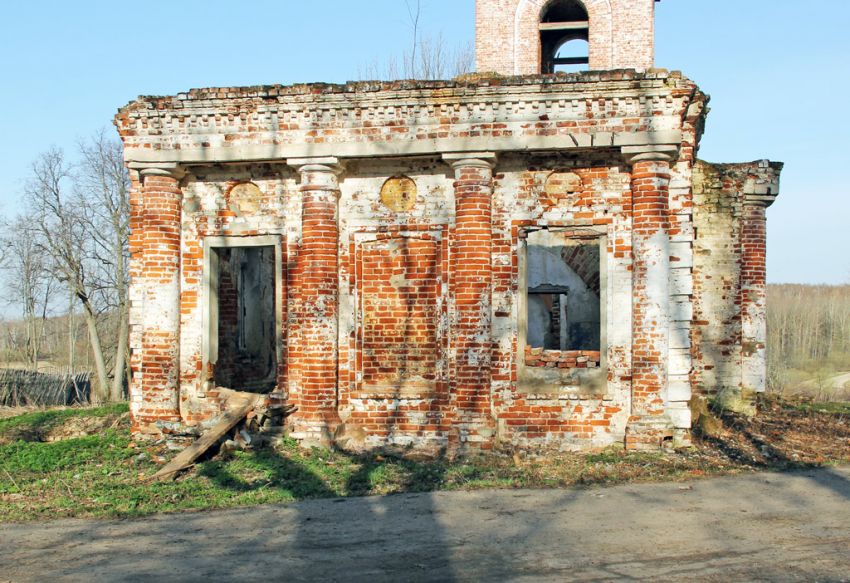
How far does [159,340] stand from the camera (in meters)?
11.1

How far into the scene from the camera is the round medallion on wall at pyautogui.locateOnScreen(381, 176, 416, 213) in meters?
11.0

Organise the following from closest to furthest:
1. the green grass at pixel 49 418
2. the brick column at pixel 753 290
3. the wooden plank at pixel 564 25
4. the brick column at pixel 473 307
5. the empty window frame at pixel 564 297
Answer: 1. the brick column at pixel 473 307
2. the green grass at pixel 49 418
3. the brick column at pixel 753 290
4. the wooden plank at pixel 564 25
5. the empty window frame at pixel 564 297

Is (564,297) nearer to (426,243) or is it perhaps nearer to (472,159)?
(426,243)

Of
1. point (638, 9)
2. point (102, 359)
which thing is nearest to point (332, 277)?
point (638, 9)

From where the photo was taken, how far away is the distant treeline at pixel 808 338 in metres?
37.0

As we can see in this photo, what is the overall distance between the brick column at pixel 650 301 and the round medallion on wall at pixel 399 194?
292 centimetres

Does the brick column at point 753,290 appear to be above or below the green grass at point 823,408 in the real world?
above

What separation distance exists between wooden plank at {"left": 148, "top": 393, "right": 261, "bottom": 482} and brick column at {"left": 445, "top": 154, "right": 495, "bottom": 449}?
2.83 meters

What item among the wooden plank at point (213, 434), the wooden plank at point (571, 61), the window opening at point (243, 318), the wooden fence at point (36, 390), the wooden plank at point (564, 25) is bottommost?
the wooden fence at point (36, 390)

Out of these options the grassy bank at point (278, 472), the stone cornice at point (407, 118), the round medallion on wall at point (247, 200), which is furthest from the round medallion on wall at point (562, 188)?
the round medallion on wall at point (247, 200)

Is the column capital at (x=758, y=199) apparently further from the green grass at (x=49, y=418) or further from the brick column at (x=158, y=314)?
the green grass at (x=49, y=418)

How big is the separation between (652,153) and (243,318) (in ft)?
22.0

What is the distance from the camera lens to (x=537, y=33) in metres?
15.2

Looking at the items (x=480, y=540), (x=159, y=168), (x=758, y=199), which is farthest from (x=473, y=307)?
(x=758, y=199)
